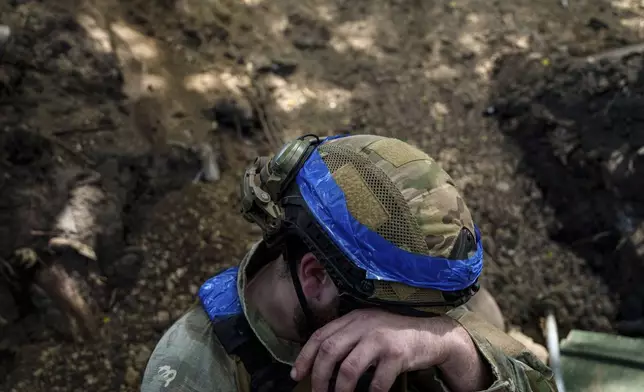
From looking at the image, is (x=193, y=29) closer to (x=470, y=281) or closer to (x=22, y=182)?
(x=22, y=182)

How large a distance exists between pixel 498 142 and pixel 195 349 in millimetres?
4132

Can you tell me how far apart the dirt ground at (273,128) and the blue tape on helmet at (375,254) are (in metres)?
2.18

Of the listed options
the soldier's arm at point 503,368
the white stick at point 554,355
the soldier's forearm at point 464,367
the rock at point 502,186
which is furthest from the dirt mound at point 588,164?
the soldier's forearm at point 464,367

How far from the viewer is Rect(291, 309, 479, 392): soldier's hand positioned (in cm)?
172

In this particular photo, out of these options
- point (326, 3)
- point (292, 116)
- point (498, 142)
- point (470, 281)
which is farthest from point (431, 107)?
point (470, 281)

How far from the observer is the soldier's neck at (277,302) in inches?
79.4

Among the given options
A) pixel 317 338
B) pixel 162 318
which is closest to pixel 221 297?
pixel 317 338

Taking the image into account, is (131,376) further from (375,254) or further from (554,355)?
(554,355)

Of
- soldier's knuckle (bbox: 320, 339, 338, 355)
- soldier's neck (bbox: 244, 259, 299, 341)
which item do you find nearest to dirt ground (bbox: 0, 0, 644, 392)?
soldier's neck (bbox: 244, 259, 299, 341)

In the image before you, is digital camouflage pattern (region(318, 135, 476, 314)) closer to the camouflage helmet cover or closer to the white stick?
the camouflage helmet cover

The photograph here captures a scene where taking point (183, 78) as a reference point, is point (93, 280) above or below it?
below

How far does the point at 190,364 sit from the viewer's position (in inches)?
75.7

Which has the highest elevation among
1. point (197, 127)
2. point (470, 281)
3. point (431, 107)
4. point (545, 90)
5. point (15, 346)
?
point (470, 281)

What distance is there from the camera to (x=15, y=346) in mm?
3268
